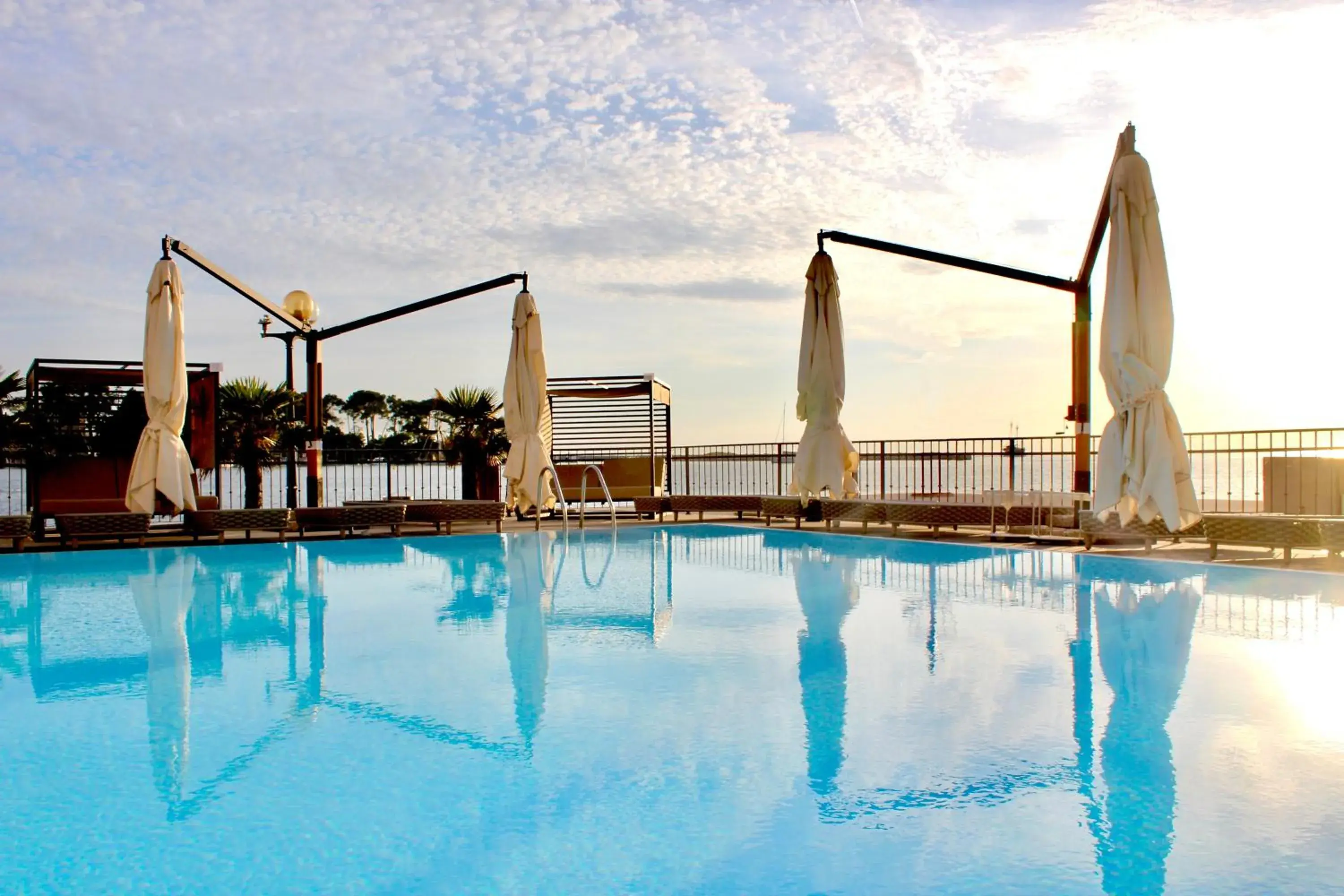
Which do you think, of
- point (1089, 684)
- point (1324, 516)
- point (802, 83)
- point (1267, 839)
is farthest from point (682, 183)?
point (1267, 839)

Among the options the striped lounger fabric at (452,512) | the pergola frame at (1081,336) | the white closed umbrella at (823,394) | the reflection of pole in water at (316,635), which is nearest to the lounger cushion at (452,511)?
the striped lounger fabric at (452,512)

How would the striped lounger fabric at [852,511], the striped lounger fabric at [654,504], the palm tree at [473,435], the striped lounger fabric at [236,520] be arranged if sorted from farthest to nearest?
the palm tree at [473,435]
the striped lounger fabric at [654,504]
the striped lounger fabric at [852,511]
the striped lounger fabric at [236,520]

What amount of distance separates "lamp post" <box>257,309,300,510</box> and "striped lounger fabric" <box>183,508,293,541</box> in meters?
1.43

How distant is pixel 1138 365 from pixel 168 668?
6720 mm

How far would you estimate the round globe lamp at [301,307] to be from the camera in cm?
1241

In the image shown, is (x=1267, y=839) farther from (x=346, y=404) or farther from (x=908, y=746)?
(x=346, y=404)

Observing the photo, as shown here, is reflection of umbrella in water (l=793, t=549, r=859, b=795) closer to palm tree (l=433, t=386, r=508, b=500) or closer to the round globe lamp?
palm tree (l=433, t=386, r=508, b=500)

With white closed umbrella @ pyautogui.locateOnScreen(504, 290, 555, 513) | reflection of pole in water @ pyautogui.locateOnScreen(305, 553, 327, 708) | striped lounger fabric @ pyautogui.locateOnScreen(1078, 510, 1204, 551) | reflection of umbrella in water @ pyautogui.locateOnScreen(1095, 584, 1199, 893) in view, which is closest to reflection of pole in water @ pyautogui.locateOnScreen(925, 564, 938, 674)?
reflection of umbrella in water @ pyautogui.locateOnScreen(1095, 584, 1199, 893)

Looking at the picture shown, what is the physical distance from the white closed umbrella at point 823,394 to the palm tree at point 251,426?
7017mm

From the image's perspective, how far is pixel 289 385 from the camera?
13266 mm

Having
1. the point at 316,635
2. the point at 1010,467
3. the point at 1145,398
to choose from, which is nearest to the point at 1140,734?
the point at 1145,398

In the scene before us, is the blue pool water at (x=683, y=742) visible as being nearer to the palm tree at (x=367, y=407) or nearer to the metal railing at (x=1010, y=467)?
the metal railing at (x=1010, y=467)

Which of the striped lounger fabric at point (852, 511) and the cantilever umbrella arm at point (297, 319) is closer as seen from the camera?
the striped lounger fabric at point (852, 511)

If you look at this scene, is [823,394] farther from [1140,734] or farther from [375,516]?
[1140,734]
